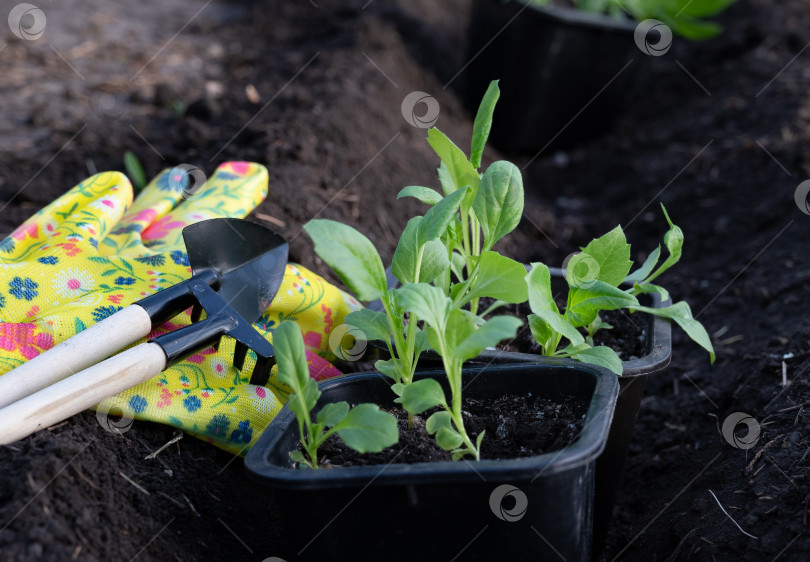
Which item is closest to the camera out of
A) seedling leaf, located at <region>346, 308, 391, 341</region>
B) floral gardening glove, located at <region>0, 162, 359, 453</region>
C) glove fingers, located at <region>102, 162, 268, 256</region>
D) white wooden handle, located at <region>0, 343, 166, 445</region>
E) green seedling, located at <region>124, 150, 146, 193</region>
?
white wooden handle, located at <region>0, 343, 166, 445</region>

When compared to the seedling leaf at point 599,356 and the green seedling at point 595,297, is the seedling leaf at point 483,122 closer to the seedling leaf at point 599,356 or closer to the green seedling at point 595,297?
the green seedling at point 595,297

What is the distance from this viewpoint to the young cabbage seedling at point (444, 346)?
908mm

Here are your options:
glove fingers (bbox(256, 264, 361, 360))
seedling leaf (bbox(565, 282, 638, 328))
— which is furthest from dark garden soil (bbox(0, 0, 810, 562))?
seedling leaf (bbox(565, 282, 638, 328))

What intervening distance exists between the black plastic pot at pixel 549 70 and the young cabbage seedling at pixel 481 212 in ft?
6.84

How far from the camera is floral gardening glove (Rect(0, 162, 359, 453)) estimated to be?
121cm

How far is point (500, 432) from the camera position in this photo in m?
1.07

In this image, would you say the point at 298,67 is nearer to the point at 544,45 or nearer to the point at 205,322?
the point at 544,45

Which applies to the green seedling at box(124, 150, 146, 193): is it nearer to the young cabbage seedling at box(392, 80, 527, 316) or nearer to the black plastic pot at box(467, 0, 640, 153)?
the young cabbage seedling at box(392, 80, 527, 316)

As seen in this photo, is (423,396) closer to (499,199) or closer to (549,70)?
(499,199)

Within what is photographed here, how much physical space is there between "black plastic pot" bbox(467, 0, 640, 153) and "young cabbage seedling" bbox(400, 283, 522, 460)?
2416 millimetres

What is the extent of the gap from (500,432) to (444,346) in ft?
0.62

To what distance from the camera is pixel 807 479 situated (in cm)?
112

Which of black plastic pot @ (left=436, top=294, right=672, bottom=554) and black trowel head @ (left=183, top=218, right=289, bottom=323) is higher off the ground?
black plastic pot @ (left=436, top=294, right=672, bottom=554)

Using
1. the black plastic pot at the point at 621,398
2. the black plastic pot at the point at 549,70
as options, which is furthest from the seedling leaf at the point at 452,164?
the black plastic pot at the point at 549,70
